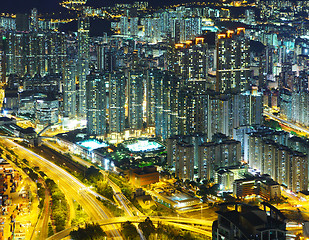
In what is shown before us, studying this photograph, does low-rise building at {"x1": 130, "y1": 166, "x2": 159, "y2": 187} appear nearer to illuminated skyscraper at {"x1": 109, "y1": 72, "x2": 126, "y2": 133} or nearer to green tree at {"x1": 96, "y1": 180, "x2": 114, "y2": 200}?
green tree at {"x1": 96, "y1": 180, "x2": 114, "y2": 200}

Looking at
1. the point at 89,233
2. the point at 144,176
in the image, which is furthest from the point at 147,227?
the point at 144,176

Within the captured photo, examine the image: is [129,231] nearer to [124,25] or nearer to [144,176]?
[144,176]

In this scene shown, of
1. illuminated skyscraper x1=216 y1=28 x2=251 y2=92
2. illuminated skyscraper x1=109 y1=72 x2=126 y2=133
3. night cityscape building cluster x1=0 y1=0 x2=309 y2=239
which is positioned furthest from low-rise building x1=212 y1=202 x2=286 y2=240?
illuminated skyscraper x1=216 y1=28 x2=251 y2=92

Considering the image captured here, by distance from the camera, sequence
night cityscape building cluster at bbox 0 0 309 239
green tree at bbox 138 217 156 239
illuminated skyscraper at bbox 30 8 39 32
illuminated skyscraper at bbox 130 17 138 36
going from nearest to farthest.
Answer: green tree at bbox 138 217 156 239, night cityscape building cluster at bbox 0 0 309 239, illuminated skyscraper at bbox 130 17 138 36, illuminated skyscraper at bbox 30 8 39 32

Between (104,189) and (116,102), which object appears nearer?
(104,189)

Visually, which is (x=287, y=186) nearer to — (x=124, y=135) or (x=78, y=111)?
(x=124, y=135)

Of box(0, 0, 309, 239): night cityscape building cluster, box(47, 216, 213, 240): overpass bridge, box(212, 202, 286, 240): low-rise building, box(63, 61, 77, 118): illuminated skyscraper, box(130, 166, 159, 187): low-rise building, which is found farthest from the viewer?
box(63, 61, 77, 118): illuminated skyscraper
